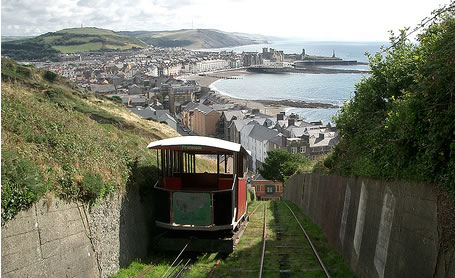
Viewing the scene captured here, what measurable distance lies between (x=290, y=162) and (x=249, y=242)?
131 ft

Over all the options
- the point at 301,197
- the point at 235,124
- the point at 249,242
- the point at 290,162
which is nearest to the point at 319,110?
the point at 235,124

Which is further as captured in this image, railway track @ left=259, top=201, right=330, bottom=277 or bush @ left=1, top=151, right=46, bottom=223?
railway track @ left=259, top=201, right=330, bottom=277

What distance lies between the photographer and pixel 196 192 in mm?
12570

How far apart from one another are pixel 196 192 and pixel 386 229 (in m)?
5.00

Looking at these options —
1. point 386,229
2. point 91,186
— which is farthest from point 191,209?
point 386,229

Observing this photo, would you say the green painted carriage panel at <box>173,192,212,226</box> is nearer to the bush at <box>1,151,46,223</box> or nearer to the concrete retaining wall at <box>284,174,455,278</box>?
the concrete retaining wall at <box>284,174,455,278</box>

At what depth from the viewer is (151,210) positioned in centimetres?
1335

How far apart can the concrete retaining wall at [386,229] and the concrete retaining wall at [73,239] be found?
17.6 feet

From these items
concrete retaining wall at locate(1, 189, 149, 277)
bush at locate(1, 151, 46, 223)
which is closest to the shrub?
concrete retaining wall at locate(1, 189, 149, 277)

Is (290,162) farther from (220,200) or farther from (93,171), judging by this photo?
(93,171)

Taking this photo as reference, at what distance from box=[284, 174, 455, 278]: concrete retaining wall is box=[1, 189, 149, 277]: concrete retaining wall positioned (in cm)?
536

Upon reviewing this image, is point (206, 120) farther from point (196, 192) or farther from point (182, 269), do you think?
point (182, 269)

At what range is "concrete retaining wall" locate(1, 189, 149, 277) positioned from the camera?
7301 millimetres

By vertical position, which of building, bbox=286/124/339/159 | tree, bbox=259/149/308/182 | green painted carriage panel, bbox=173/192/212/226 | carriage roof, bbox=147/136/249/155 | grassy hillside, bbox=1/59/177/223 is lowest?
building, bbox=286/124/339/159
